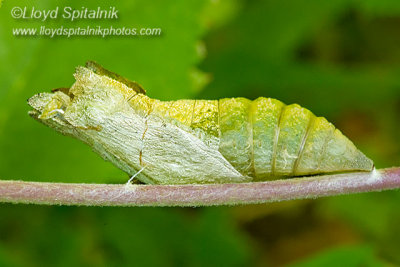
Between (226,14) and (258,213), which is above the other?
(226,14)

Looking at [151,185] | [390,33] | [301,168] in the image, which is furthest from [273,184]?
[390,33]

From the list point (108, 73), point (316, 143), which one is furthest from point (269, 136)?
point (108, 73)

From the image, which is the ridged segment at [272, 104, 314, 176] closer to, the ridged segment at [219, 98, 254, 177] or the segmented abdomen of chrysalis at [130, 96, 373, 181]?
the segmented abdomen of chrysalis at [130, 96, 373, 181]

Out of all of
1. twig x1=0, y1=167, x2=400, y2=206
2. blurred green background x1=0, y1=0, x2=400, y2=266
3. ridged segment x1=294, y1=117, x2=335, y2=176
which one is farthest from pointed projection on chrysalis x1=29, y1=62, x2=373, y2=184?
blurred green background x1=0, y1=0, x2=400, y2=266

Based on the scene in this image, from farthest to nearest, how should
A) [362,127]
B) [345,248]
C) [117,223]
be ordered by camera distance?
[362,127]
[117,223]
[345,248]

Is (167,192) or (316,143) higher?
(316,143)

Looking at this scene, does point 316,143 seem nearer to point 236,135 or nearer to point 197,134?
point 236,135

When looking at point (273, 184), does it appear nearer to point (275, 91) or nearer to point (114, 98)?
point (114, 98)
